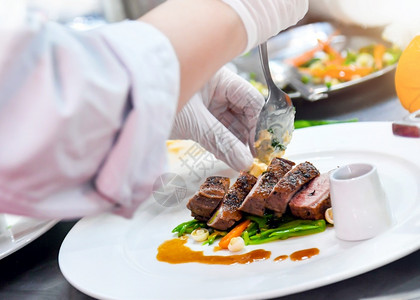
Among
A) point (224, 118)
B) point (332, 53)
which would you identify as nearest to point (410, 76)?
point (224, 118)

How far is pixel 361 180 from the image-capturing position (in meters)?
1.26

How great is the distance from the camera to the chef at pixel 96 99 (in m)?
0.71

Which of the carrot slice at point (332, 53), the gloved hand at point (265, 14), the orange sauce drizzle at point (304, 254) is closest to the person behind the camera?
the gloved hand at point (265, 14)

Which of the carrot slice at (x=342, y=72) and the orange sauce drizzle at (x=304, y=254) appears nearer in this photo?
the orange sauce drizzle at (x=304, y=254)

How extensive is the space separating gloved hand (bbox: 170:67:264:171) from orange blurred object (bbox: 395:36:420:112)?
48 cm

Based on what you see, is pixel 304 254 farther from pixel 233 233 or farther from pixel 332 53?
pixel 332 53

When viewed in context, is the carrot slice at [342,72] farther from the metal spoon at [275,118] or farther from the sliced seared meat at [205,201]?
the sliced seared meat at [205,201]

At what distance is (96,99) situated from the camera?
2.42ft

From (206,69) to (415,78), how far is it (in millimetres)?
1119

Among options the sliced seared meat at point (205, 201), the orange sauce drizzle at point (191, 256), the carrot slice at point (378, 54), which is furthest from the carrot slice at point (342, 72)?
the orange sauce drizzle at point (191, 256)

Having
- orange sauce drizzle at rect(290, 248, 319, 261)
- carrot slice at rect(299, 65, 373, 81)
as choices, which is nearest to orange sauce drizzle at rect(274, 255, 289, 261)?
orange sauce drizzle at rect(290, 248, 319, 261)

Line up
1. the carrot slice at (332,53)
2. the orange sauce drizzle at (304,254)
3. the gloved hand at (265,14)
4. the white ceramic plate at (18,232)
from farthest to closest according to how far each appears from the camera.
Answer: the carrot slice at (332,53)
the white ceramic plate at (18,232)
the orange sauce drizzle at (304,254)
the gloved hand at (265,14)

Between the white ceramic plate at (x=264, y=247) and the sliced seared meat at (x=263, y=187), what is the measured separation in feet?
0.49

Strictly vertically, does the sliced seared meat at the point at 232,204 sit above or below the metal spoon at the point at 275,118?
below
